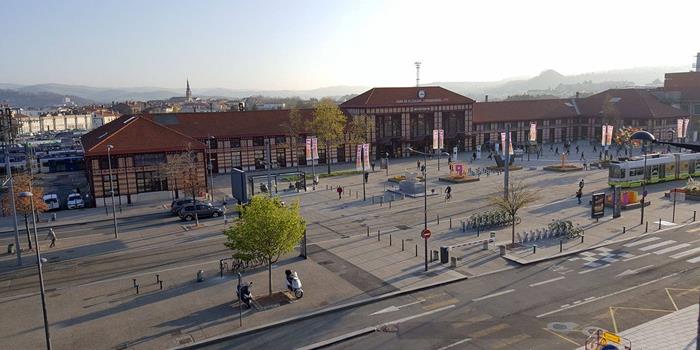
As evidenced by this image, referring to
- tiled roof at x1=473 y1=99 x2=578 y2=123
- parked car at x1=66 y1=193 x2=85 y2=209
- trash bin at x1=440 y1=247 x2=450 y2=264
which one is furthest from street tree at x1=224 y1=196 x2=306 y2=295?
tiled roof at x1=473 y1=99 x2=578 y2=123

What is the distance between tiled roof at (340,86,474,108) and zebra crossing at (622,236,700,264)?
189 feet

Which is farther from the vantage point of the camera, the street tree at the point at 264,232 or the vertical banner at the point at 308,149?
the vertical banner at the point at 308,149

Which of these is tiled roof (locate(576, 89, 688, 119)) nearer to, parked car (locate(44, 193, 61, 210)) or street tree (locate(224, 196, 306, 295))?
street tree (locate(224, 196, 306, 295))

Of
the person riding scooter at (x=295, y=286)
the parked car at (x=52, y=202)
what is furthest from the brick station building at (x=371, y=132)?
the person riding scooter at (x=295, y=286)

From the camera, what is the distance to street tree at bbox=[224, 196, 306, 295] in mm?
27578

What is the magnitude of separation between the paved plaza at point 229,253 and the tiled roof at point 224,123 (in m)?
22.5

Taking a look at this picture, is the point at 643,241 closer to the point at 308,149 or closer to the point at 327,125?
the point at 308,149

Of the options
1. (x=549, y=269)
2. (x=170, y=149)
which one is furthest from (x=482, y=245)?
(x=170, y=149)

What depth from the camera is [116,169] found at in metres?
56.2

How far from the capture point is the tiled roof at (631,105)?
334 feet

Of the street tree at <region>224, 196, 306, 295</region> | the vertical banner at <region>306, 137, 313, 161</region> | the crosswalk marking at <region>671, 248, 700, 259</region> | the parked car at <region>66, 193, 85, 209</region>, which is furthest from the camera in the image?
the vertical banner at <region>306, 137, 313, 161</region>

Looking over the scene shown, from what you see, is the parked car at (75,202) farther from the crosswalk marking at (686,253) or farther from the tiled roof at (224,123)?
the crosswalk marking at (686,253)

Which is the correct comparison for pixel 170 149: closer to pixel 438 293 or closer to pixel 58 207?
pixel 58 207

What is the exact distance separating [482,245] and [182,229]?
79.3 ft
